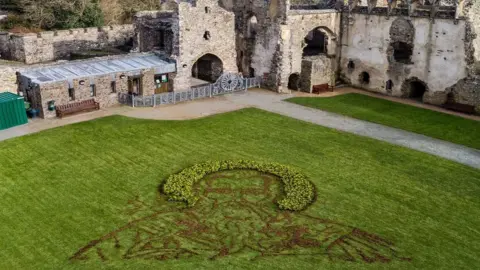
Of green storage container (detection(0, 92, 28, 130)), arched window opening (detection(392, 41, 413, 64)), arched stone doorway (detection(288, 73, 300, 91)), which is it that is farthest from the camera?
arched stone doorway (detection(288, 73, 300, 91))

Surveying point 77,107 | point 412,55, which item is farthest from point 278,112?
point 77,107

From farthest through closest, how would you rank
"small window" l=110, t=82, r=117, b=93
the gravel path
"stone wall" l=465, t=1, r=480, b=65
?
"small window" l=110, t=82, r=117, b=93 < "stone wall" l=465, t=1, r=480, b=65 < the gravel path

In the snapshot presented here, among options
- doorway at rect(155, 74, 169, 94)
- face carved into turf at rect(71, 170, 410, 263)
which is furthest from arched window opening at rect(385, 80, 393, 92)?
face carved into turf at rect(71, 170, 410, 263)

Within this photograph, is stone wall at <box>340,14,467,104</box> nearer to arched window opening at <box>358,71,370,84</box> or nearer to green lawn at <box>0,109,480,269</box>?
arched window opening at <box>358,71,370,84</box>

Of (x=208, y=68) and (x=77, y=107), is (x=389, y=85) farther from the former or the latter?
(x=77, y=107)

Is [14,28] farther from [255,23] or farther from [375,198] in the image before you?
[375,198]

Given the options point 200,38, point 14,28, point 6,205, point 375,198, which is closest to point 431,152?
point 375,198

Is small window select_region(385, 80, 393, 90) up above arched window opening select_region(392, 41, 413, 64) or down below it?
below
